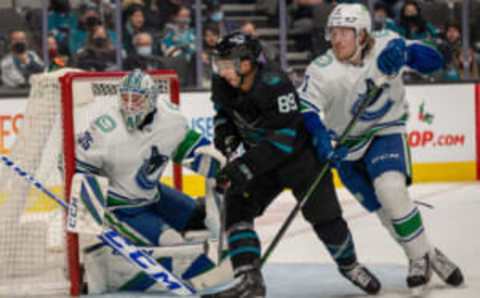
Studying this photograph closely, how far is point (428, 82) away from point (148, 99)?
4.80 m

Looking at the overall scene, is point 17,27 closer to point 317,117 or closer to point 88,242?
point 88,242

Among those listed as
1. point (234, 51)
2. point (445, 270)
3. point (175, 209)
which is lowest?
point (445, 270)

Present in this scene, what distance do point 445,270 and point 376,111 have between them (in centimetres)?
68

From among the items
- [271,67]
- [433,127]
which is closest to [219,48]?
[271,67]

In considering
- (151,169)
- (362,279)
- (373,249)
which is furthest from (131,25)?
(362,279)

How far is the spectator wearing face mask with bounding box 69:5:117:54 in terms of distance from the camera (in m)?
9.17

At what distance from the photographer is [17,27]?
8.96 meters

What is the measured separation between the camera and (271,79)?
4.75 meters

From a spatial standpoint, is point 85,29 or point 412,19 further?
point 412,19

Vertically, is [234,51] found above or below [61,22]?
above

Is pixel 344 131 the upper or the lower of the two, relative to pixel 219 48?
lower

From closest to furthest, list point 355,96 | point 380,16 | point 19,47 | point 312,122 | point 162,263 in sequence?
1. point 312,122
2. point 355,96
3. point 162,263
4. point 19,47
5. point 380,16

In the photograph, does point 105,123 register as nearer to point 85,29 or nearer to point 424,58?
point 424,58

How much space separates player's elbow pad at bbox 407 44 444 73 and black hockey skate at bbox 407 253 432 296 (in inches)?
28.1
